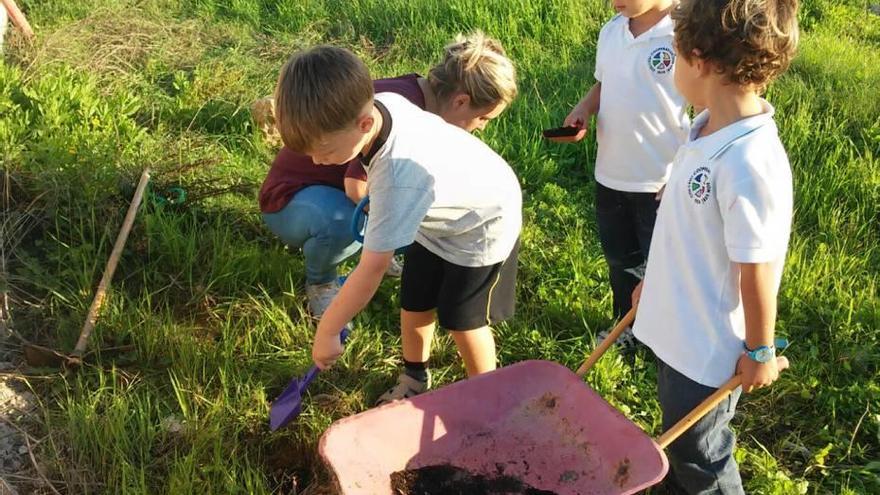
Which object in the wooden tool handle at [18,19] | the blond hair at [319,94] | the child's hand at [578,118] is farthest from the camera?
the wooden tool handle at [18,19]

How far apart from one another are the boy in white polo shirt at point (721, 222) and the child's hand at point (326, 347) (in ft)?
2.74

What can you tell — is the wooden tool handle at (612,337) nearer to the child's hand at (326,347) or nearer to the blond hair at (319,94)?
the child's hand at (326,347)

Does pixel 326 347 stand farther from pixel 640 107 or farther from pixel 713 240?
pixel 640 107

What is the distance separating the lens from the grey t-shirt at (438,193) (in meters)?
2.12

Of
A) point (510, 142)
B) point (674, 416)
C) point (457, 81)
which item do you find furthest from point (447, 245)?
point (510, 142)

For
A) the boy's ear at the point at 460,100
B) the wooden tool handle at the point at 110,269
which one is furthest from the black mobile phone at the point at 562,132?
the wooden tool handle at the point at 110,269

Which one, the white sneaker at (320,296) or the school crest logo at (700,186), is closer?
the school crest logo at (700,186)

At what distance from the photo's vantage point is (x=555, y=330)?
338cm

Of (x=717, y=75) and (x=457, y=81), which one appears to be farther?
(x=457, y=81)

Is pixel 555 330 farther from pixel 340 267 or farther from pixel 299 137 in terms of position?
pixel 299 137

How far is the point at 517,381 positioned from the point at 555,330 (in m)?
1.06

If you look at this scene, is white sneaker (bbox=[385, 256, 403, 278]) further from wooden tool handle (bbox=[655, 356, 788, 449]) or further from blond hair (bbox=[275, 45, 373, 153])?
wooden tool handle (bbox=[655, 356, 788, 449])

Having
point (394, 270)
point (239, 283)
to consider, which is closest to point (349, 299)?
point (239, 283)

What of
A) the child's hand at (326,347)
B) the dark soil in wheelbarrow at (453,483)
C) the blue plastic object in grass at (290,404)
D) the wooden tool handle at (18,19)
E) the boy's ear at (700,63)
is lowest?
the dark soil in wheelbarrow at (453,483)
